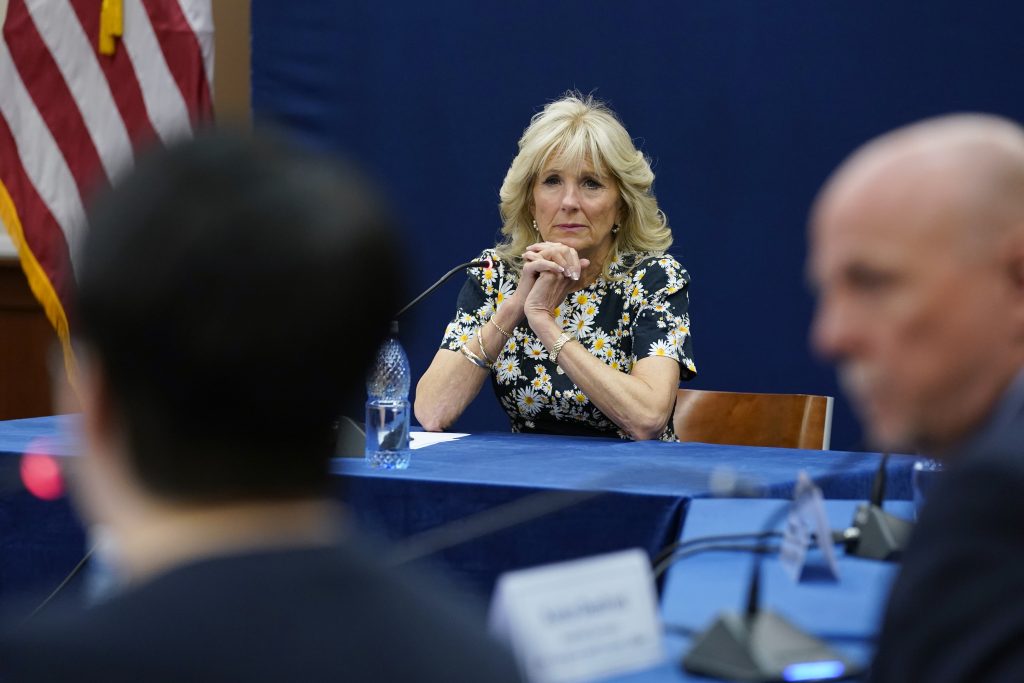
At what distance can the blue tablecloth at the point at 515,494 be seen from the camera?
71.4 inches

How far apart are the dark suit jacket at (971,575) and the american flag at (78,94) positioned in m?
3.46

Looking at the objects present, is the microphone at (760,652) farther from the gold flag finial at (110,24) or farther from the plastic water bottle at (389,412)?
the gold flag finial at (110,24)

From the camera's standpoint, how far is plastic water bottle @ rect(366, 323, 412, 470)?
2127mm

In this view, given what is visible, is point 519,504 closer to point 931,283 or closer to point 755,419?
point 931,283

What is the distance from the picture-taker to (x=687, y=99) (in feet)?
12.9

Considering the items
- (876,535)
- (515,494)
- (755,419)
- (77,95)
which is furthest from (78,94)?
(876,535)

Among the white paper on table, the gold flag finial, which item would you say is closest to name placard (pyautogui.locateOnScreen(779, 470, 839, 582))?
the white paper on table

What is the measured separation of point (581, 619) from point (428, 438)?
5.09 ft

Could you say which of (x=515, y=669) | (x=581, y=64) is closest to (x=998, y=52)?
(x=581, y=64)

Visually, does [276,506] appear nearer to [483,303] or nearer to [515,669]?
[515,669]

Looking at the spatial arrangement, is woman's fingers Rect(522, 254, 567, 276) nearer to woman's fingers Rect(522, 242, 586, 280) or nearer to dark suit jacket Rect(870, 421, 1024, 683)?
woman's fingers Rect(522, 242, 586, 280)

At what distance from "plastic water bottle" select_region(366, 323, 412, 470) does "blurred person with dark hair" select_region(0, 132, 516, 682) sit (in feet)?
4.83

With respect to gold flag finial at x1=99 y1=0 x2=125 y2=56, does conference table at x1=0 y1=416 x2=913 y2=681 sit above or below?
below

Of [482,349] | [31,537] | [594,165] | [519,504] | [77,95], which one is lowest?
[31,537]
